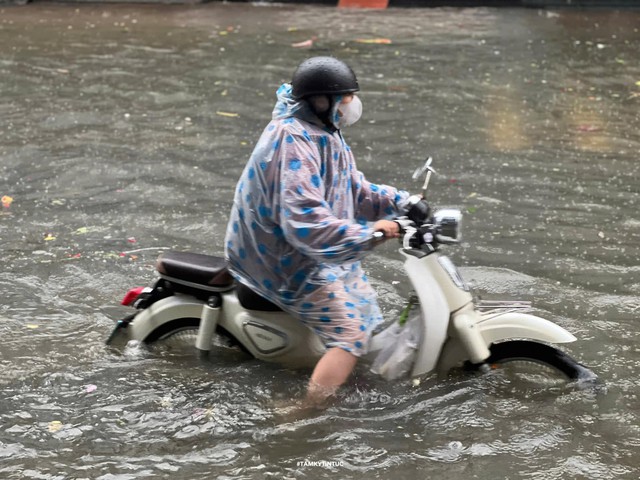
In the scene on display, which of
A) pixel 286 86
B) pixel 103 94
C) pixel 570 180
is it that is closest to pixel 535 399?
pixel 286 86

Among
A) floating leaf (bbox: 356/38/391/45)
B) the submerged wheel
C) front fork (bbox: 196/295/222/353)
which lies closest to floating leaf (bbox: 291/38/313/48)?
floating leaf (bbox: 356/38/391/45)

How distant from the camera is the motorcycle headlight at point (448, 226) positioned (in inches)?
149

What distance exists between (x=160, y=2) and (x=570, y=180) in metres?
10.8

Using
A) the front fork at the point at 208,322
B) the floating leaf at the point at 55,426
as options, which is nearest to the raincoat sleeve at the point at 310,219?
the front fork at the point at 208,322

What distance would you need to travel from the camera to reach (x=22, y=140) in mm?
8508

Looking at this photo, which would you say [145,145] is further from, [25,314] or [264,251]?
[264,251]

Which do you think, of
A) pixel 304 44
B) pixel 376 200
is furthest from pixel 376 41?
pixel 376 200

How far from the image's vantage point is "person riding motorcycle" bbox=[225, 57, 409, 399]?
3.84 m

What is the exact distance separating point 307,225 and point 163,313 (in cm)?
106

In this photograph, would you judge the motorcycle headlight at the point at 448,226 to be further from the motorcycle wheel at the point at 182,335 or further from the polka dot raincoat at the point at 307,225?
the motorcycle wheel at the point at 182,335

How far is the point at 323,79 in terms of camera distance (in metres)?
3.84

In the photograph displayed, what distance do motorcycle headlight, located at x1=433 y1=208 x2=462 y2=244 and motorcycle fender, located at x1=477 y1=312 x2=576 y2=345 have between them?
44cm

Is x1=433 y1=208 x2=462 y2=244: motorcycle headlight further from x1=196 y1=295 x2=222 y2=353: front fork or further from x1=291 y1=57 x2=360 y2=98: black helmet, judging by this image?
x1=196 y1=295 x2=222 y2=353: front fork

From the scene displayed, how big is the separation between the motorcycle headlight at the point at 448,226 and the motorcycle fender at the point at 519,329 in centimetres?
44
